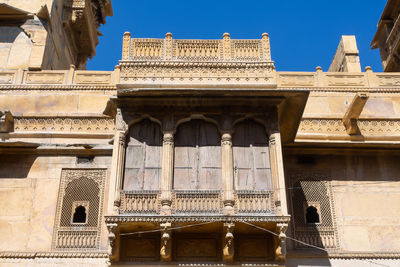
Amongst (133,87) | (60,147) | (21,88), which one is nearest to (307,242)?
(133,87)

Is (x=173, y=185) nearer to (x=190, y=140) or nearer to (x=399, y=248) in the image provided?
(x=190, y=140)

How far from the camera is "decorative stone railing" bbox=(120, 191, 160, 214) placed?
9555 mm

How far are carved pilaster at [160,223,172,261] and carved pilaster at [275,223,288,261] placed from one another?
205 centimetres

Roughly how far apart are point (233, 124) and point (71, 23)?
936 centimetres

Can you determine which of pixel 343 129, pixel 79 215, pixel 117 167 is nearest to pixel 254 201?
pixel 117 167

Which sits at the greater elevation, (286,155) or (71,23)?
(71,23)

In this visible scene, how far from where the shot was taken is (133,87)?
35.9ft

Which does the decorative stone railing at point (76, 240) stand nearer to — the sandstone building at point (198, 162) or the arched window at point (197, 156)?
the sandstone building at point (198, 162)

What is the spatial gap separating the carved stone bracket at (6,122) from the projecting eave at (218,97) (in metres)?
2.97

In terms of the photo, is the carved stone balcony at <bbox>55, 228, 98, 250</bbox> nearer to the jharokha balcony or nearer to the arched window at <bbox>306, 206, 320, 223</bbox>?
the jharokha balcony

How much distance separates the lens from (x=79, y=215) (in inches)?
438

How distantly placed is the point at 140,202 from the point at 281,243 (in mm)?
2791

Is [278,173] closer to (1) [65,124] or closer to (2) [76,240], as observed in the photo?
(2) [76,240]

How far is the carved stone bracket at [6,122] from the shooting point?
1166 centimetres
